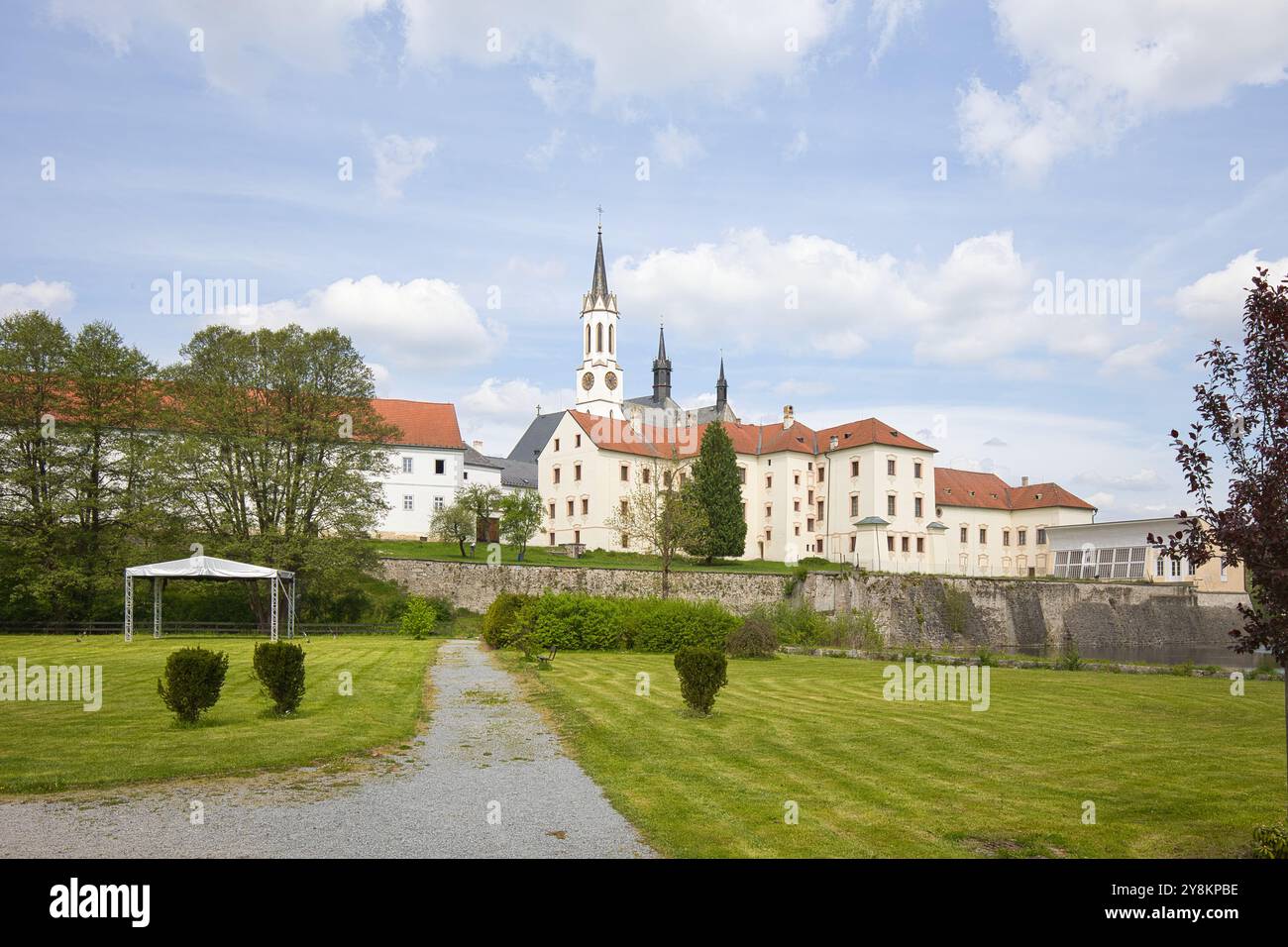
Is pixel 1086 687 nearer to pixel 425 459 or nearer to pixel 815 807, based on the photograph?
pixel 815 807

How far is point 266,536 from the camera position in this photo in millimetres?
38812

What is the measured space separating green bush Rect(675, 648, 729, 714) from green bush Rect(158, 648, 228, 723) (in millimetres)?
7330

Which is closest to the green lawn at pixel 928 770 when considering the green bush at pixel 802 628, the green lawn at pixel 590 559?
the green bush at pixel 802 628

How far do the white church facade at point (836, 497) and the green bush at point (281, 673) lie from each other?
151 feet

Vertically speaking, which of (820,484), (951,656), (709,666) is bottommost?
(951,656)

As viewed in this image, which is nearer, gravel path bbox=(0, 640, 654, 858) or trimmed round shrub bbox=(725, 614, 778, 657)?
gravel path bbox=(0, 640, 654, 858)

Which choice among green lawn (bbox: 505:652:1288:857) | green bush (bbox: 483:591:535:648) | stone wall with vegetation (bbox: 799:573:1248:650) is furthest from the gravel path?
stone wall with vegetation (bbox: 799:573:1248:650)

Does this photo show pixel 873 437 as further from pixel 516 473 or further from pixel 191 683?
pixel 191 683

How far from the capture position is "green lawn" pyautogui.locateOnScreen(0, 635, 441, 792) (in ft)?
36.2

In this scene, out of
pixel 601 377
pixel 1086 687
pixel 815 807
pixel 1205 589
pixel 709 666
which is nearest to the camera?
pixel 815 807

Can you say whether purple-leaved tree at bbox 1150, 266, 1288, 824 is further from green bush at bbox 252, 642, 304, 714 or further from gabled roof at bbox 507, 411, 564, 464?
gabled roof at bbox 507, 411, 564, 464
